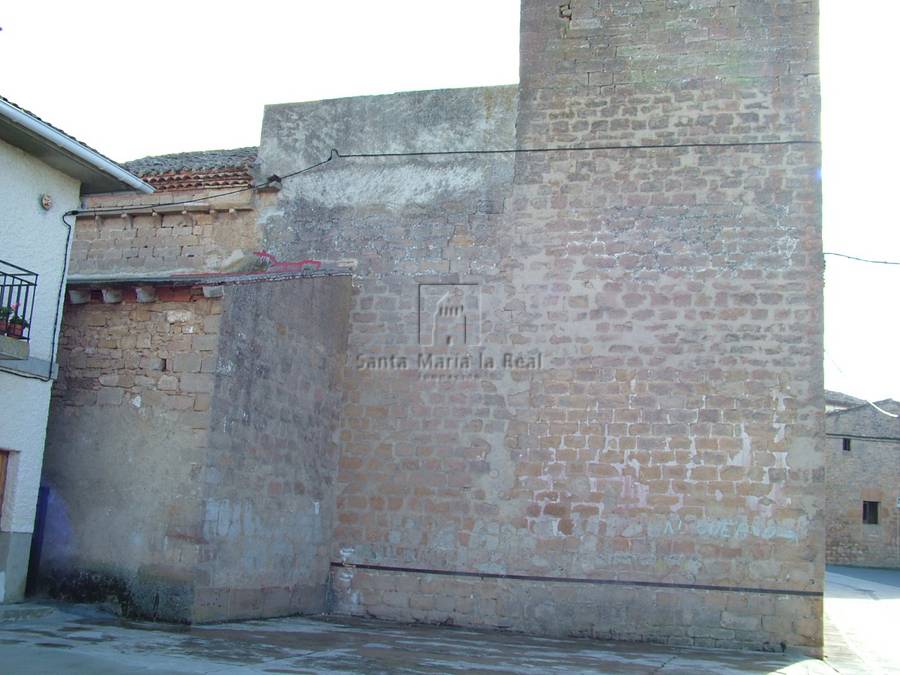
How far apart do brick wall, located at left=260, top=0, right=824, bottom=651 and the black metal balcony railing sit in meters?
3.76

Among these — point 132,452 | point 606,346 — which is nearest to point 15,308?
point 132,452

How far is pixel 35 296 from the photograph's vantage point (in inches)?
355

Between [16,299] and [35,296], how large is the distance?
303 mm

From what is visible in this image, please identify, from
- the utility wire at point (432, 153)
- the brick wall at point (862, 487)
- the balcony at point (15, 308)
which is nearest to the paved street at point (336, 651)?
the balcony at point (15, 308)

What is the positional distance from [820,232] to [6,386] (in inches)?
341

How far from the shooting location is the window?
30.6 m

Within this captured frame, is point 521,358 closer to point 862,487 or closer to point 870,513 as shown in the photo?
point 862,487

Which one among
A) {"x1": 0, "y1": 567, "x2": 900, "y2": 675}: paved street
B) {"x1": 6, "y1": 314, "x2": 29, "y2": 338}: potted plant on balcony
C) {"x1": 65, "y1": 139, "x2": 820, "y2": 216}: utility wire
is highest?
{"x1": 65, "y1": 139, "x2": 820, "y2": 216}: utility wire

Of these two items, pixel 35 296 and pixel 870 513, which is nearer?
pixel 35 296

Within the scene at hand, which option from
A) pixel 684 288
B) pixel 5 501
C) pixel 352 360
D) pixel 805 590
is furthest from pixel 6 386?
pixel 805 590

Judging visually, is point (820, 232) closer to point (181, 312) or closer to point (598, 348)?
point (598, 348)

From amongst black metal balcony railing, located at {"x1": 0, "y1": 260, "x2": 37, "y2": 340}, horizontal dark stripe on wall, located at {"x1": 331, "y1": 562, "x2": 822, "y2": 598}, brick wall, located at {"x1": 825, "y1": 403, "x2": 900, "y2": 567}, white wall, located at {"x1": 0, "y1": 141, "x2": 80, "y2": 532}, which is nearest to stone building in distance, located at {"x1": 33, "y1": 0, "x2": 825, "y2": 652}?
horizontal dark stripe on wall, located at {"x1": 331, "y1": 562, "x2": 822, "y2": 598}

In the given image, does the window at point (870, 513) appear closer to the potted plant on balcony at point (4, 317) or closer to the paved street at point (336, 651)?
the paved street at point (336, 651)

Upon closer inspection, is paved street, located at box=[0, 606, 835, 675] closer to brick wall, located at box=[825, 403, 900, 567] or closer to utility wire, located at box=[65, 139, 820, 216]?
utility wire, located at box=[65, 139, 820, 216]
